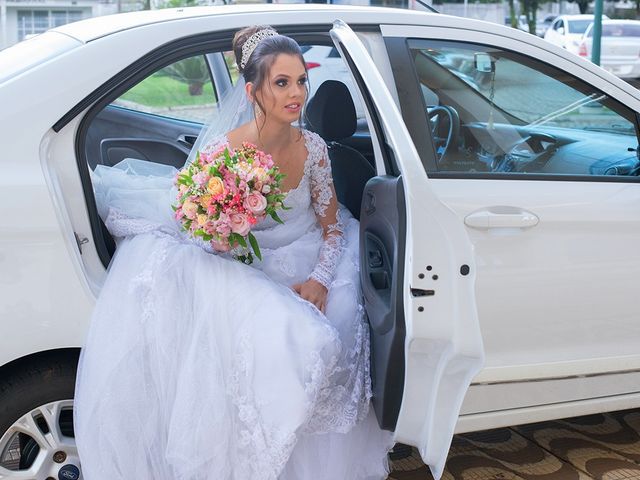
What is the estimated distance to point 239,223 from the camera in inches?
98.6

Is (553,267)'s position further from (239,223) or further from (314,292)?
(239,223)

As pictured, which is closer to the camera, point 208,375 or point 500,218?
point 208,375

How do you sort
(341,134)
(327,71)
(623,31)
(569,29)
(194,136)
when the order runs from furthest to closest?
1. (569,29)
2. (623,31)
3. (194,136)
4. (327,71)
5. (341,134)

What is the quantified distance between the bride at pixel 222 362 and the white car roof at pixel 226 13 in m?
0.14

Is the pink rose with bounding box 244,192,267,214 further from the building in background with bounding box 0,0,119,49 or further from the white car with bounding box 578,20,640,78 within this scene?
the building in background with bounding box 0,0,119,49

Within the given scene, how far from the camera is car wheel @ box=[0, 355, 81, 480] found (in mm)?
2451

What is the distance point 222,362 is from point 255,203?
0.46 metres

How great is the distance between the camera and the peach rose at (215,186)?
2.48 m

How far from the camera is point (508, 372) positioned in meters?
2.81

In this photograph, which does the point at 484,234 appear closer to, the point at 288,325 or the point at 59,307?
the point at 288,325

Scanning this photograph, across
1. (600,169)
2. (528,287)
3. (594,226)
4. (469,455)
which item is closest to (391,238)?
(528,287)

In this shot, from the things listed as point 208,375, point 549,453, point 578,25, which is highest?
point 578,25

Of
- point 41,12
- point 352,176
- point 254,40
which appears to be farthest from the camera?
point 41,12

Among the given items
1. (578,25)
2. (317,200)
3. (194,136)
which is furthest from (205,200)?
(578,25)
